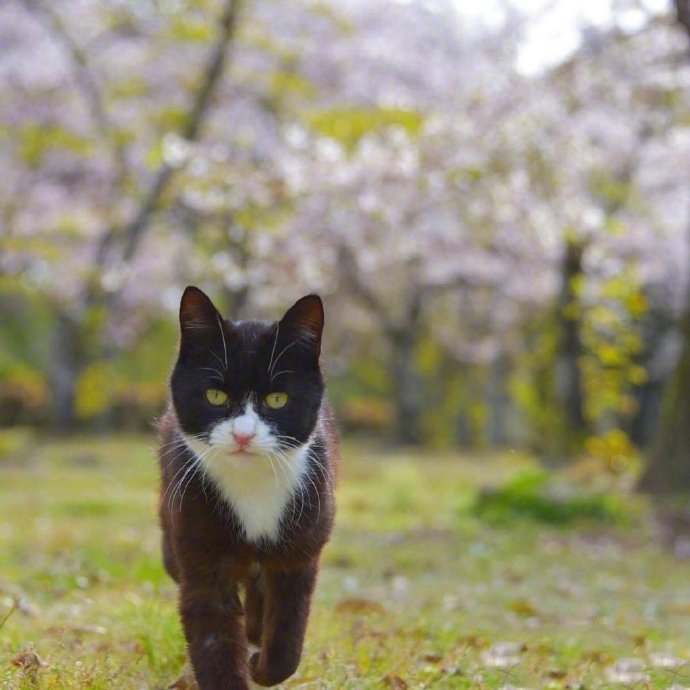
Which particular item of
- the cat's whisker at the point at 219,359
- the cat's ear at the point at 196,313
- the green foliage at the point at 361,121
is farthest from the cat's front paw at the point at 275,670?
the green foliage at the point at 361,121

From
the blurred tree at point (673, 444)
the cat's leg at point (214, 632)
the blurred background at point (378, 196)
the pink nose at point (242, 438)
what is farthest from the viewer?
the blurred background at point (378, 196)

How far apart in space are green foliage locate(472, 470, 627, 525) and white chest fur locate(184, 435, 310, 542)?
7.49 metres

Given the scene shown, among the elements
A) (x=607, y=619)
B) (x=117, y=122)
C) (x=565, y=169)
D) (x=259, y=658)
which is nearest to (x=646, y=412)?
(x=565, y=169)

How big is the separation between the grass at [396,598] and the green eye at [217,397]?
914 mm

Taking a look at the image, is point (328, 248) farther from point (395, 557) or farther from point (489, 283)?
point (395, 557)

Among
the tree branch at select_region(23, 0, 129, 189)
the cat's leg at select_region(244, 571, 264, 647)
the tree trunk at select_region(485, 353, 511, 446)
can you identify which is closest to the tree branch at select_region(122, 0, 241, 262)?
the tree branch at select_region(23, 0, 129, 189)

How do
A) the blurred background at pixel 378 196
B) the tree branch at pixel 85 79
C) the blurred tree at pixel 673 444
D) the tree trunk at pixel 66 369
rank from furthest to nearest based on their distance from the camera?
the tree trunk at pixel 66 369 → the tree branch at pixel 85 79 → the blurred background at pixel 378 196 → the blurred tree at pixel 673 444

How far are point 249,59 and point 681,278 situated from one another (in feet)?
35.6

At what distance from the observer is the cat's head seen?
293 centimetres

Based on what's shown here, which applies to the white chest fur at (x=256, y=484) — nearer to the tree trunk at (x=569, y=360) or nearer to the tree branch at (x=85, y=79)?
the tree trunk at (x=569, y=360)

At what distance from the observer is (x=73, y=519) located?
1020 centimetres

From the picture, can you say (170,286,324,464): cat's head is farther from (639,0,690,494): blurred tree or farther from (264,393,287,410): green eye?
(639,0,690,494): blurred tree

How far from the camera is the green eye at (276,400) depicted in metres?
3.00

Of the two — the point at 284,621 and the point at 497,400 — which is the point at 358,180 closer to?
the point at 497,400
